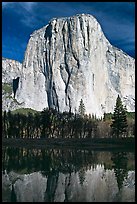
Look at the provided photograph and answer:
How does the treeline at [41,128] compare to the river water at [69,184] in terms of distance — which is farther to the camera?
the treeline at [41,128]

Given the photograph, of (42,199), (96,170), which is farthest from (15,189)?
(96,170)

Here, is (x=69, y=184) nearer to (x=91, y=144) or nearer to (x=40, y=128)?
(x=91, y=144)

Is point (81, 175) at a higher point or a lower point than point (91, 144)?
lower


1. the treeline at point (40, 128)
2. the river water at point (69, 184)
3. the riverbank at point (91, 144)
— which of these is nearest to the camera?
the river water at point (69, 184)

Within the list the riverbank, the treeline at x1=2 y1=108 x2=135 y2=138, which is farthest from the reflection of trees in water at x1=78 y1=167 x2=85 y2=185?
the treeline at x1=2 y1=108 x2=135 y2=138

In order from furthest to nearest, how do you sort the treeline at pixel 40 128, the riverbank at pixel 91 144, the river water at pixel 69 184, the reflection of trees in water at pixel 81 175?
the treeline at pixel 40 128 < the riverbank at pixel 91 144 < the reflection of trees in water at pixel 81 175 < the river water at pixel 69 184

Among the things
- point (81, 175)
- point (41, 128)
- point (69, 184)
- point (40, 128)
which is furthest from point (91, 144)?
point (41, 128)

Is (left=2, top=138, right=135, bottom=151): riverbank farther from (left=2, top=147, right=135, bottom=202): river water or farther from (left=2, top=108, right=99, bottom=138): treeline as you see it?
(left=2, top=108, right=99, bottom=138): treeline

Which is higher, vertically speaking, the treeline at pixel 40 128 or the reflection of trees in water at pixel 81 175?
the treeline at pixel 40 128

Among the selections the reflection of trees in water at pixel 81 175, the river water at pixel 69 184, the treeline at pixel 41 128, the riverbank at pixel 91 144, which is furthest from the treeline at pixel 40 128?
the reflection of trees in water at pixel 81 175

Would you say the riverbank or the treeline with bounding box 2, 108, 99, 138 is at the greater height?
the treeline with bounding box 2, 108, 99, 138

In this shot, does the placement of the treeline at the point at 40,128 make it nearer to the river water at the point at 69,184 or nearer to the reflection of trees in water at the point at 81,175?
the river water at the point at 69,184
